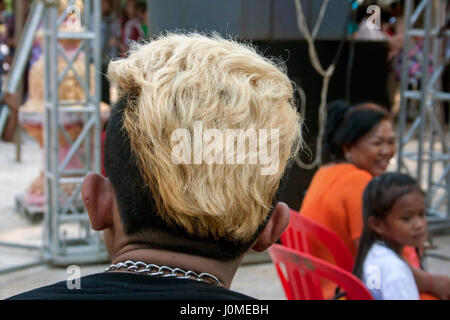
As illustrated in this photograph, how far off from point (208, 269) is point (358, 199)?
2.18 m

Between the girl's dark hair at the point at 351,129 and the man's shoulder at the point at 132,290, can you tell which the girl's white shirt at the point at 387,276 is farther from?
the man's shoulder at the point at 132,290

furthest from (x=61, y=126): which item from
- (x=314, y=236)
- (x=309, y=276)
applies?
(x=309, y=276)

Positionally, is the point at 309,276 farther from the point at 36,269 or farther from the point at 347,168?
the point at 36,269

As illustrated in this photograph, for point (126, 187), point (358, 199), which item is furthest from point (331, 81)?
point (126, 187)

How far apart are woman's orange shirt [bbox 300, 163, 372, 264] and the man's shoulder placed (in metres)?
2.06

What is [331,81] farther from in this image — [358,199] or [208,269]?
[208,269]

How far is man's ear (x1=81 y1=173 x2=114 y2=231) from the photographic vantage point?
1123 millimetres

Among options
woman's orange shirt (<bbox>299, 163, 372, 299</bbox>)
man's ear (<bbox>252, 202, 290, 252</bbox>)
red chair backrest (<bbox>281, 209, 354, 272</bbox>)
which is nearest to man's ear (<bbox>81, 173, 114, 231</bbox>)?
man's ear (<bbox>252, 202, 290, 252</bbox>)

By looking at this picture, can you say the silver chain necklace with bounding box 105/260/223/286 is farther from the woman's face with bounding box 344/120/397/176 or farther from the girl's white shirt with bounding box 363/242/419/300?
the woman's face with bounding box 344/120/397/176

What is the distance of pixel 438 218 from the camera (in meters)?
5.93

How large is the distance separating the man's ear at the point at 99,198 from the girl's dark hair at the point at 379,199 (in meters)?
1.66

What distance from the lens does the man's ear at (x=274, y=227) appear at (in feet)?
3.76
